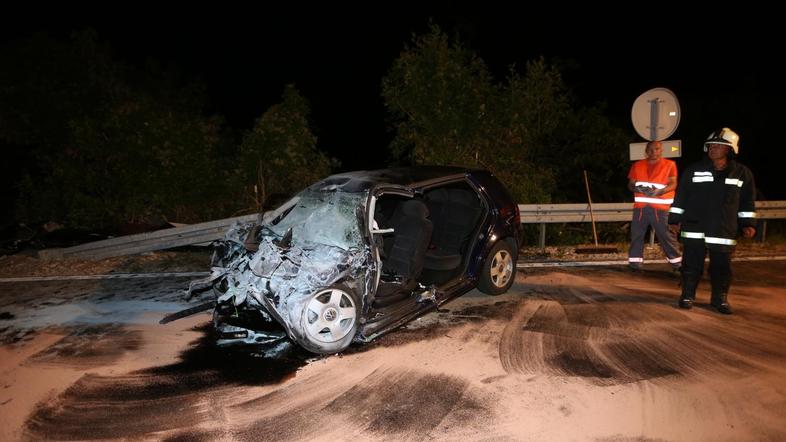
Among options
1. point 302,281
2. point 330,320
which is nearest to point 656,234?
point 330,320

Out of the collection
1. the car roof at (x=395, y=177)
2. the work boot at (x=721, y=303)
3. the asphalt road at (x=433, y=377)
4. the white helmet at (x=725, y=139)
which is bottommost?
the asphalt road at (x=433, y=377)

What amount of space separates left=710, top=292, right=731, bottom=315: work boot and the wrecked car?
2.12 m

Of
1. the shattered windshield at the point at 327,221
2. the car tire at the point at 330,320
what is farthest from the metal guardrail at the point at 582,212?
the car tire at the point at 330,320

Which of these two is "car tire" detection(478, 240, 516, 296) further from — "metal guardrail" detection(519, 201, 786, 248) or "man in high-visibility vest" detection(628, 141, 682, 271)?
"metal guardrail" detection(519, 201, 786, 248)

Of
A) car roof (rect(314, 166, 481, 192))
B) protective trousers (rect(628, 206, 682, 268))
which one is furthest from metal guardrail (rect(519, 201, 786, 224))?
car roof (rect(314, 166, 481, 192))

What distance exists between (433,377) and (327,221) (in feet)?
5.82

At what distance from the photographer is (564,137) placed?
13.8m

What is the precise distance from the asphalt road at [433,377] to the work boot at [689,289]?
117 mm

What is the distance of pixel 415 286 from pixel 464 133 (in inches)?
294

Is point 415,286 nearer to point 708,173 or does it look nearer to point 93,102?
point 708,173

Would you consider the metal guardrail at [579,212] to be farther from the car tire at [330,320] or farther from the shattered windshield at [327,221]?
the car tire at [330,320]

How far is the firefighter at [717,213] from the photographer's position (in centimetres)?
570

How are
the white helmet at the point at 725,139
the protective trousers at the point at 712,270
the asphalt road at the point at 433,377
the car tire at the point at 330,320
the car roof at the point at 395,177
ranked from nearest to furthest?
the asphalt road at the point at 433,377 → the car tire at the point at 330,320 → the car roof at the point at 395,177 → the white helmet at the point at 725,139 → the protective trousers at the point at 712,270

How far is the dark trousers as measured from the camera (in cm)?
578
